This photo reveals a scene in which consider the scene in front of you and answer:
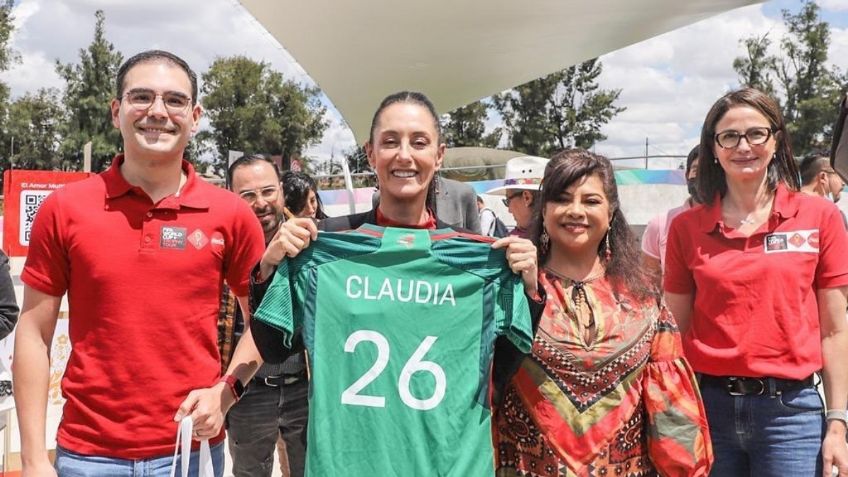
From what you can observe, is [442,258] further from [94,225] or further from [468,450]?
[94,225]

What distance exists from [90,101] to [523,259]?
1859 inches

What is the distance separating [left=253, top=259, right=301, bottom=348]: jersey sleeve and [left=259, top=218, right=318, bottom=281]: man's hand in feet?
0.10

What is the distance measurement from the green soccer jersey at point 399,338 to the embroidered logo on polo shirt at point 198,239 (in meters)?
0.30

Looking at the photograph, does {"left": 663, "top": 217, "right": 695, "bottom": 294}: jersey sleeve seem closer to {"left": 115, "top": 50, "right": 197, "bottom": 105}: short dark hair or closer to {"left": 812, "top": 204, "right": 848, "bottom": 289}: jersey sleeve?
{"left": 812, "top": 204, "right": 848, "bottom": 289}: jersey sleeve

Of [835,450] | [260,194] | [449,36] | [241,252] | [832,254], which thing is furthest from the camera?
[449,36]

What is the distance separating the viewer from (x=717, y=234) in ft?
9.51

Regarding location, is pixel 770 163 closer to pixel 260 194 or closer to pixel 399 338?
pixel 399 338

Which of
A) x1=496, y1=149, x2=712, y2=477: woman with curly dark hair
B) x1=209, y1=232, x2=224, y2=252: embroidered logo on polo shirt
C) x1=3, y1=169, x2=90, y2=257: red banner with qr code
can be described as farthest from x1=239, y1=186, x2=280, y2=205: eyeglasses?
x1=3, y1=169, x2=90, y2=257: red banner with qr code

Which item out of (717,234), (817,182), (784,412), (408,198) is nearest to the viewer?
(408,198)

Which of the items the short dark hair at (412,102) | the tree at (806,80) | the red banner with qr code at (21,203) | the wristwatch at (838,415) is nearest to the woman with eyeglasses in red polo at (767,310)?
the wristwatch at (838,415)

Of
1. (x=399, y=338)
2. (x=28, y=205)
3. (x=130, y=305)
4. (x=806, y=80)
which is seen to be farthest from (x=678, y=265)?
(x=806, y=80)

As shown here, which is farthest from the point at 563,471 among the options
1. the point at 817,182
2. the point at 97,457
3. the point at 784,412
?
the point at 817,182

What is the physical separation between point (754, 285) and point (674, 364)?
1.84 feet

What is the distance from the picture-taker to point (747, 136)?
2850 mm
